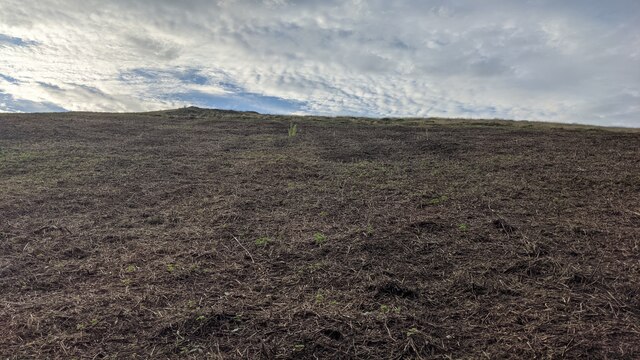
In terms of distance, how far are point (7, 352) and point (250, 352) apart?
1.86 meters

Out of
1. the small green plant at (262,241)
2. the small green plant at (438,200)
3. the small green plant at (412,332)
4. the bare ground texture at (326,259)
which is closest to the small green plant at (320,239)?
the bare ground texture at (326,259)

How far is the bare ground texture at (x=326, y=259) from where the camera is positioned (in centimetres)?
332

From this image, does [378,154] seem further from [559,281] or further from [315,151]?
[559,281]

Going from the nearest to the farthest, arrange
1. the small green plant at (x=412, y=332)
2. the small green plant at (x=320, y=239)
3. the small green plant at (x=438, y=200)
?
the small green plant at (x=412, y=332) → the small green plant at (x=320, y=239) → the small green plant at (x=438, y=200)

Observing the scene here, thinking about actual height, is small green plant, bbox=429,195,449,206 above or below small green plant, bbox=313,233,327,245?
above

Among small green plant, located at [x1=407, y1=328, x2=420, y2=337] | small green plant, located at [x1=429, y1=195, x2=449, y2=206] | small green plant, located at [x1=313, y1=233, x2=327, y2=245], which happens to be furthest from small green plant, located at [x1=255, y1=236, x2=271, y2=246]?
small green plant, located at [x1=429, y1=195, x2=449, y2=206]

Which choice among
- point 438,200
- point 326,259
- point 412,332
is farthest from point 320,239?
point 438,200

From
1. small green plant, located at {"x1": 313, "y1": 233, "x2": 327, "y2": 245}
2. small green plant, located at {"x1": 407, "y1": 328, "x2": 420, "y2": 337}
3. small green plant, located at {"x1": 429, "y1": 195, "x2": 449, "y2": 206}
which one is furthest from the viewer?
small green plant, located at {"x1": 429, "y1": 195, "x2": 449, "y2": 206}

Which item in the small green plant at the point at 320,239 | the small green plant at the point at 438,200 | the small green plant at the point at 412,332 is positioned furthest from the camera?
the small green plant at the point at 438,200

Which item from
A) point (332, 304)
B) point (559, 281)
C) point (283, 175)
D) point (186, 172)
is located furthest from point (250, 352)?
point (186, 172)

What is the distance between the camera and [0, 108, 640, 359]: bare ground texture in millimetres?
3324

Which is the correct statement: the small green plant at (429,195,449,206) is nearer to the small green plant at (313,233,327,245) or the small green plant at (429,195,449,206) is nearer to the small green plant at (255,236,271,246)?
the small green plant at (313,233,327,245)

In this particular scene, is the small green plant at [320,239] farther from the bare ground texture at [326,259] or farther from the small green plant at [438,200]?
the small green plant at [438,200]

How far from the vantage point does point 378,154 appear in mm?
11102
